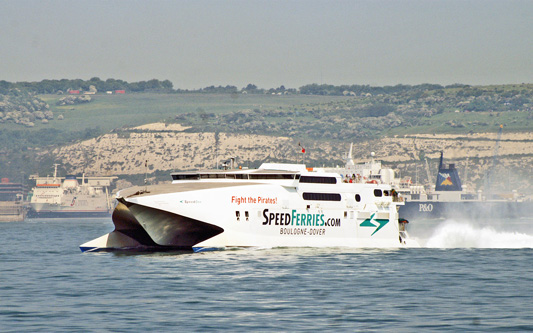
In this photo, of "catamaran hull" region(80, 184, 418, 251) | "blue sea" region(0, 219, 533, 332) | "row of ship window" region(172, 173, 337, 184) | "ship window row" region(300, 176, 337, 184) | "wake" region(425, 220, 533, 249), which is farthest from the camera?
"wake" region(425, 220, 533, 249)

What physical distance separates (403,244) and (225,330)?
35.2 metres

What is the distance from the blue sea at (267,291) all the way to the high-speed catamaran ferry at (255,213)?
136 cm

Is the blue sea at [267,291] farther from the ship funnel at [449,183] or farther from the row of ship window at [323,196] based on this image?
the ship funnel at [449,183]

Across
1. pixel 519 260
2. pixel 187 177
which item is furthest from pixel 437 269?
pixel 187 177

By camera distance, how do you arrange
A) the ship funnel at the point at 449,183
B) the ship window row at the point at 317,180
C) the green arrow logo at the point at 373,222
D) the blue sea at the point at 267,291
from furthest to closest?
the ship funnel at the point at 449,183 < the green arrow logo at the point at 373,222 < the ship window row at the point at 317,180 < the blue sea at the point at 267,291

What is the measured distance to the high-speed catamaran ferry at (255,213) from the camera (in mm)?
51094

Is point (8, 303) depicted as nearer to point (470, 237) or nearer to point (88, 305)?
point (88, 305)

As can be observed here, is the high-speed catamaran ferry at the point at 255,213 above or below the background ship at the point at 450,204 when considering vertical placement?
above

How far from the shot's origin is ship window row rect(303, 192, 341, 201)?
55.5m

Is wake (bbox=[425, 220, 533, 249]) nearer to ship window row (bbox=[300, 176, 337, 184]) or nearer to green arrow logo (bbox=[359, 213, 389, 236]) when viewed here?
green arrow logo (bbox=[359, 213, 389, 236])

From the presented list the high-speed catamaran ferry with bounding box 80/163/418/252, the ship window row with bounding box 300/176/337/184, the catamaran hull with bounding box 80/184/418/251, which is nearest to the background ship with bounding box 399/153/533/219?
the high-speed catamaran ferry with bounding box 80/163/418/252

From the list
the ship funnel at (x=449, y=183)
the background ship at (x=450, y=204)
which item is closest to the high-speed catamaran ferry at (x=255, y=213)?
the background ship at (x=450, y=204)

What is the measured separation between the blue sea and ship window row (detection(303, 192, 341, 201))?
12.1 feet

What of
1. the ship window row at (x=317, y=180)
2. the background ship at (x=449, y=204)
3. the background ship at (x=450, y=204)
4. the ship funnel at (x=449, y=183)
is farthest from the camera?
the ship funnel at (x=449, y=183)
